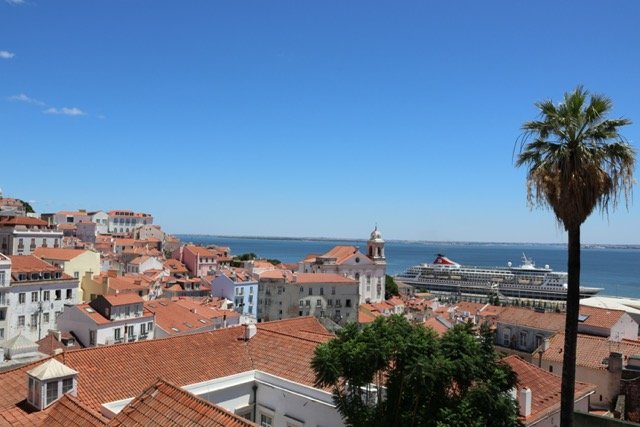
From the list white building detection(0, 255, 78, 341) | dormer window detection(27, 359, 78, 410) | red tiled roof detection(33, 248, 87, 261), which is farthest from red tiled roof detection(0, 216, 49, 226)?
dormer window detection(27, 359, 78, 410)

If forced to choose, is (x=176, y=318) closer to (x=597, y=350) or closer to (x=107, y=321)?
(x=107, y=321)

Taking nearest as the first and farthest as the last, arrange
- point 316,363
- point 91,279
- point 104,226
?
point 316,363 → point 91,279 → point 104,226

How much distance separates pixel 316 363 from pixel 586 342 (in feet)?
67.5

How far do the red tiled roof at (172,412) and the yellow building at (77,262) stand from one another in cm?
5168

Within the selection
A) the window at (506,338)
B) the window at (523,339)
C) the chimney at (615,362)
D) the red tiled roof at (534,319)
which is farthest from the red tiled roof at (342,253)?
the chimney at (615,362)

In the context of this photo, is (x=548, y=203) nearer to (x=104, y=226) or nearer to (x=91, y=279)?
(x=91, y=279)

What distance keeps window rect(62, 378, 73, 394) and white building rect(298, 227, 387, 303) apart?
258ft

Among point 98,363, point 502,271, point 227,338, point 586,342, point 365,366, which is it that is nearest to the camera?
point 365,366

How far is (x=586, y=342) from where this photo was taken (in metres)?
26.2

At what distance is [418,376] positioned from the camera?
9.88 meters

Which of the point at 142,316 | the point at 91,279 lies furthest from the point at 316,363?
the point at 91,279

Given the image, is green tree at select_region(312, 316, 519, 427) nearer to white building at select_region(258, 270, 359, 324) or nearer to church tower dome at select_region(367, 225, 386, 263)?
white building at select_region(258, 270, 359, 324)

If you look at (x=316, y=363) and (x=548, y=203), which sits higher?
(x=548, y=203)

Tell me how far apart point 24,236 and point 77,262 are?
593 inches
